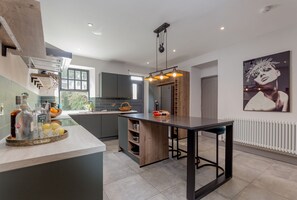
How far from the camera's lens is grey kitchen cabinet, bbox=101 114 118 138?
14.3 ft

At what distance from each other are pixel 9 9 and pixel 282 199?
3.07m

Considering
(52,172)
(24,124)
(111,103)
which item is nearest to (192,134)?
(52,172)

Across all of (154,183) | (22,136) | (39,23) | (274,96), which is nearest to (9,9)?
(39,23)

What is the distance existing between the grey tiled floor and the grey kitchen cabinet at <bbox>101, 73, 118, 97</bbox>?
231 cm

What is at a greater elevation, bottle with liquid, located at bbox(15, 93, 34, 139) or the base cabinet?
bottle with liquid, located at bbox(15, 93, 34, 139)

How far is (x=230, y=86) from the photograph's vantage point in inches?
148

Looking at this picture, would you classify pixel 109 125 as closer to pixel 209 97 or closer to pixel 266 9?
pixel 209 97

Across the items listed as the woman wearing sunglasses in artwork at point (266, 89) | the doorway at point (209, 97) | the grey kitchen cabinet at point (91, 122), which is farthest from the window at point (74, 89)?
the woman wearing sunglasses in artwork at point (266, 89)

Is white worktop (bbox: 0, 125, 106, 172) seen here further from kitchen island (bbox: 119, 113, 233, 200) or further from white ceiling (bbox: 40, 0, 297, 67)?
white ceiling (bbox: 40, 0, 297, 67)

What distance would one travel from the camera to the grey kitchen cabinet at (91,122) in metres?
4.02

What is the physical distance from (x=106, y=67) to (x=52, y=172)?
180 inches

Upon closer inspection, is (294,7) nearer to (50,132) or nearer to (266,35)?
(266,35)

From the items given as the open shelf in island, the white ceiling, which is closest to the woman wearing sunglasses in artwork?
the white ceiling

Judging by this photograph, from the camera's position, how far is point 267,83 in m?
3.07
